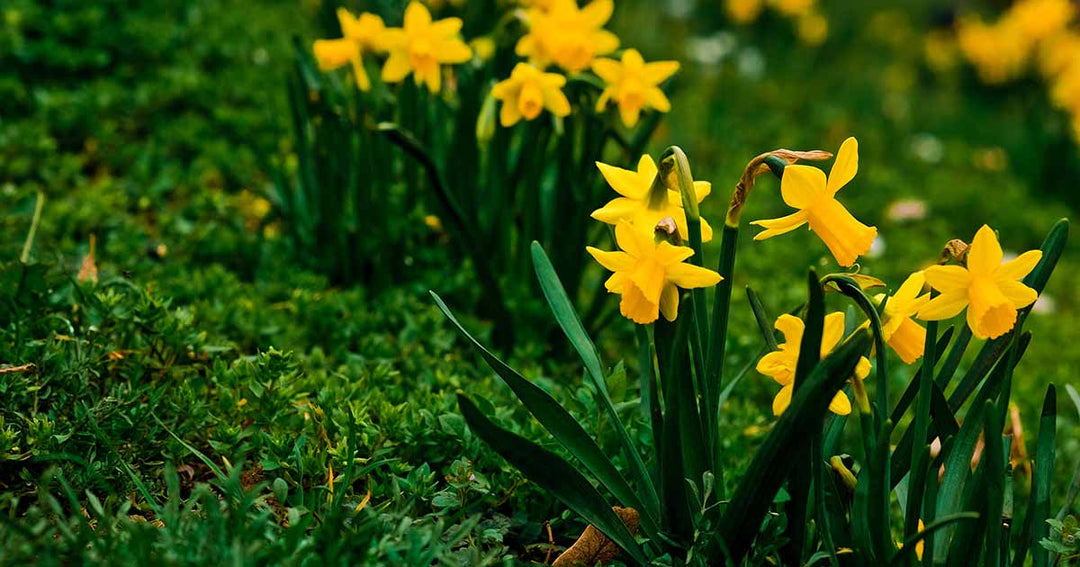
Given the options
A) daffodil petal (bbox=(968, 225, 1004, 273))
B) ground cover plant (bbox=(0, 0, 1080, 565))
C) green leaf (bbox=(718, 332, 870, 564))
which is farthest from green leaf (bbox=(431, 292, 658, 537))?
daffodil petal (bbox=(968, 225, 1004, 273))

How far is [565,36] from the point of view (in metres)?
2.20

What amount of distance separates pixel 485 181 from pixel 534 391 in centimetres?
125

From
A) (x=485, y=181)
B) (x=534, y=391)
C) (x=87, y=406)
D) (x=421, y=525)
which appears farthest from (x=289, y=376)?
(x=485, y=181)

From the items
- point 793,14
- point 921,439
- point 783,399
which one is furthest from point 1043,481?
point 793,14

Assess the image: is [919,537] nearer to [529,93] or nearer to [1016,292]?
[1016,292]

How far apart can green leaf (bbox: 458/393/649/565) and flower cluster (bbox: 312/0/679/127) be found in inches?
34.7

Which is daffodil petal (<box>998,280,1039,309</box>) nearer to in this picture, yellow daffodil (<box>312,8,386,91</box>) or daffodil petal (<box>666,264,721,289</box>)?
daffodil petal (<box>666,264,721,289</box>)

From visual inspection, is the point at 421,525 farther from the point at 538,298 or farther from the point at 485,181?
the point at 485,181

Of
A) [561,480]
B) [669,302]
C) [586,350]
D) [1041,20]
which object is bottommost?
[561,480]

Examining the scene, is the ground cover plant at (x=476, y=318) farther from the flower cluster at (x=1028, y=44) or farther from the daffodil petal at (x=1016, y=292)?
the flower cluster at (x=1028, y=44)

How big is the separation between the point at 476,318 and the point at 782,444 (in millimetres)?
1314

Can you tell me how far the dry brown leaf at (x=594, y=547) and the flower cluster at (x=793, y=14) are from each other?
4488 mm

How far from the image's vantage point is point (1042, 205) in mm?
4457

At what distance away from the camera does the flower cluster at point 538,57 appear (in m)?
2.08
